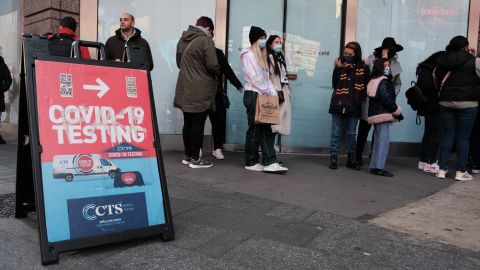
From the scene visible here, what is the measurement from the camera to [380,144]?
21.3 feet

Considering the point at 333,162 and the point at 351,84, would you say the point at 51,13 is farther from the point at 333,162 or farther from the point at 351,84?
the point at 333,162

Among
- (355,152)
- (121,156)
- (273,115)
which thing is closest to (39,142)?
(121,156)

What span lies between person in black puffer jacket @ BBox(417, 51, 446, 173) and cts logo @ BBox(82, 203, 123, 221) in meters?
4.77

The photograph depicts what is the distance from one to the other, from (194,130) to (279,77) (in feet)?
4.14

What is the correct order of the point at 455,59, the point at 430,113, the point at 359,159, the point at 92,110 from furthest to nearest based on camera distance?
the point at 359,159 → the point at 430,113 → the point at 455,59 → the point at 92,110

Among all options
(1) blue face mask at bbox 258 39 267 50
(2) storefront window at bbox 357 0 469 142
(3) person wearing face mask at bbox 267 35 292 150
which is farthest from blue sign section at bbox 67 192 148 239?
(2) storefront window at bbox 357 0 469 142

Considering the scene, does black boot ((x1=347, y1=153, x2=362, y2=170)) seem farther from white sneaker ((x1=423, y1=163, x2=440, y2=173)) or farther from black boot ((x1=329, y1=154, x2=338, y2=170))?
white sneaker ((x1=423, y1=163, x2=440, y2=173))

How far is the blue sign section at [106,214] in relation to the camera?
3.23 metres

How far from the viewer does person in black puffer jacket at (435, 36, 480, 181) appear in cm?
618

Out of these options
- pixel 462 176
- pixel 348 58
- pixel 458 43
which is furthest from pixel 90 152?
pixel 462 176

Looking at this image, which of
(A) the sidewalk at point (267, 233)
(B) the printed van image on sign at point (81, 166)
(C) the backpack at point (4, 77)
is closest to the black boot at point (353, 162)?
(A) the sidewalk at point (267, 233)

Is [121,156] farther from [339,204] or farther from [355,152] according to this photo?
[355,152]

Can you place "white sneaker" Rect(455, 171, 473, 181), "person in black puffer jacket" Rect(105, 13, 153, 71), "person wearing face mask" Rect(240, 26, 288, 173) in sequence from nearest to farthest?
"person in black puffer jacket" Rect(105, 13, 153, 71)
"person wearing face mask" Rect(240, 26, 288, 173)
"white sneaker" Rect(455, 171, 473, 181)

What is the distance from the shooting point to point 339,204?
4.85 meters
